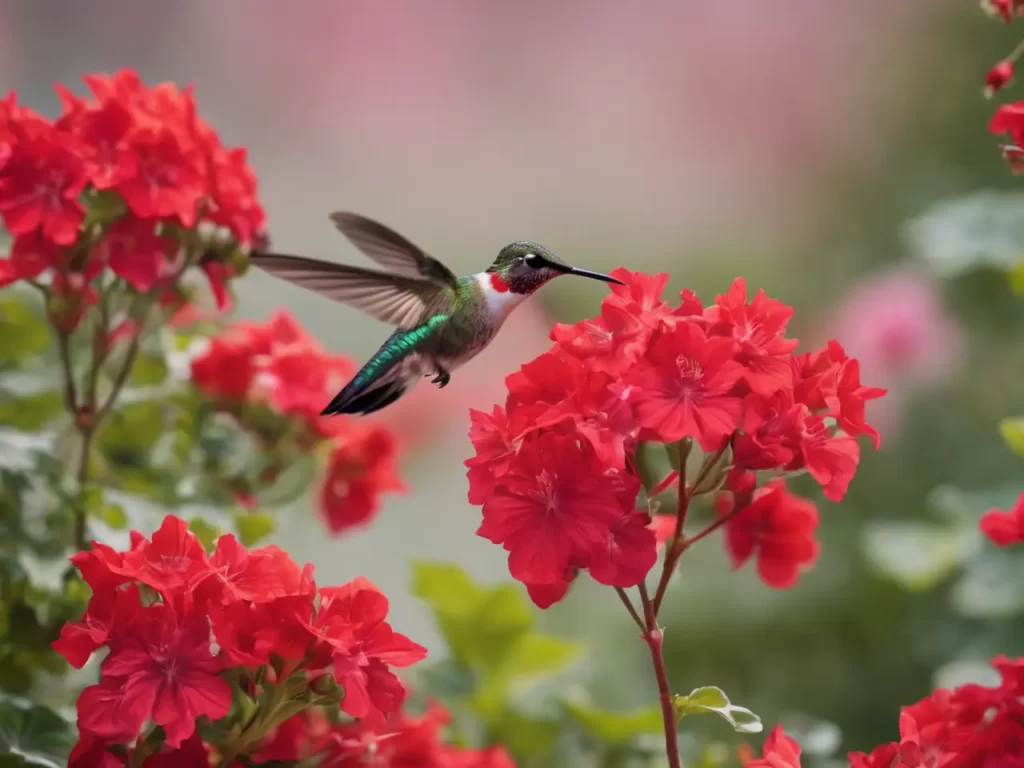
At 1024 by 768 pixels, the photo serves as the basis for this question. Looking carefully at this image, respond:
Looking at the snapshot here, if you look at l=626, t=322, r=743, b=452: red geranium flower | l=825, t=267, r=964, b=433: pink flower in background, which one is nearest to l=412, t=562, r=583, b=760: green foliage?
l=626, t=322, r=743, b=452: red geranium flower

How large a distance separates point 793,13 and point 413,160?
1.11 meters

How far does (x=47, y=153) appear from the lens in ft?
2.93

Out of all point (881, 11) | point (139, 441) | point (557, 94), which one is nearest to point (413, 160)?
point (557, 94)

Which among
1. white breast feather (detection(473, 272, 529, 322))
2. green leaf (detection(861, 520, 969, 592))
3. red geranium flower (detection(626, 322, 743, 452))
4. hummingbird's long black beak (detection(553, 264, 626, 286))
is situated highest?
green leaf (detection(861, 520, 969, 592))

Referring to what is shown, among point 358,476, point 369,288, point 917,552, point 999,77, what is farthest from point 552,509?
point 917,552

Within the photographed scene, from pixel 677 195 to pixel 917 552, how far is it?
1.51 metres

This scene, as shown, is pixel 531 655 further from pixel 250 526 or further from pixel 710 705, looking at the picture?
pixel 710 705

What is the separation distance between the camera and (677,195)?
298 centimetres

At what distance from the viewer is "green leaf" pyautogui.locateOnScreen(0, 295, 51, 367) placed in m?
1.19

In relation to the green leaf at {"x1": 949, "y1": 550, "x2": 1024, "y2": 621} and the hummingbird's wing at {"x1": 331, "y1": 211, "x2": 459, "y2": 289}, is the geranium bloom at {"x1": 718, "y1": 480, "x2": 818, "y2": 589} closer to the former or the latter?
the hummingbird's wing at {"x1": 331, "y1": 211, "x2": 459, "y2": 289}

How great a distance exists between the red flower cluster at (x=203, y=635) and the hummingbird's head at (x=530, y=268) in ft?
0.86

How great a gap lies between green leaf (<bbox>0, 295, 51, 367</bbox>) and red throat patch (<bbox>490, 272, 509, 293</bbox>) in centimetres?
59

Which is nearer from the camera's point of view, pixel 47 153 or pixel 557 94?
pixel 47 153

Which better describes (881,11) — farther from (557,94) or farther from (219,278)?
(219,278)
